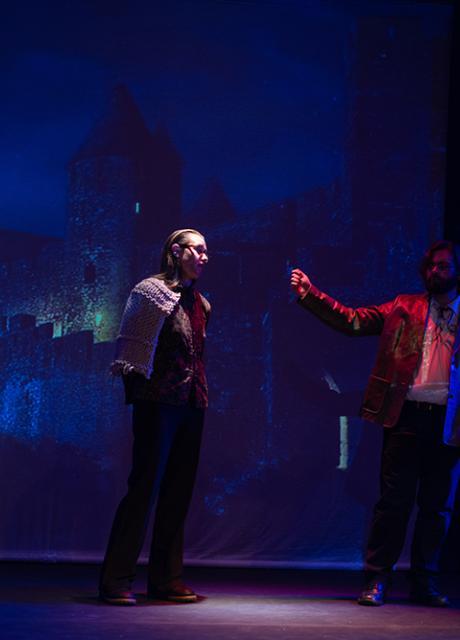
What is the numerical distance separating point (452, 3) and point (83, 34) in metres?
2.32

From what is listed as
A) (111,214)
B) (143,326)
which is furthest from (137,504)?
(111,214)

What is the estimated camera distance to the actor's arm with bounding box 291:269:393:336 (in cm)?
359

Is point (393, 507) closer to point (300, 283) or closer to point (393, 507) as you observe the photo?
point (393, 507)

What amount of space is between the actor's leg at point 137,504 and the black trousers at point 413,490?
928 mm

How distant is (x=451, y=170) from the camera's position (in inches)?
217

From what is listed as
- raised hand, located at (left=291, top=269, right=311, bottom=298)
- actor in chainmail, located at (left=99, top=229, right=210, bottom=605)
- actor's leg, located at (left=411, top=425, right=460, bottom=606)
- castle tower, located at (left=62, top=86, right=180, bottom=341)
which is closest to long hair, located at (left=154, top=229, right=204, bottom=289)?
actor in chainmail, located at (left=99, top=229, right=210, bottom=605)

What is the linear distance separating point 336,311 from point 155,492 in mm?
1036

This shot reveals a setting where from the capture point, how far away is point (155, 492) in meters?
3.32

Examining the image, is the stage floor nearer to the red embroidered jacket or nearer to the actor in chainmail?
the actor in chainmail

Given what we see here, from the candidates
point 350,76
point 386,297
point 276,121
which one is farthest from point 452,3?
point 386,297

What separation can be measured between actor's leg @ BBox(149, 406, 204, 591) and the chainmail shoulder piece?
0.29 meters

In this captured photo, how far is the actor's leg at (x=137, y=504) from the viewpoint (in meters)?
3.23

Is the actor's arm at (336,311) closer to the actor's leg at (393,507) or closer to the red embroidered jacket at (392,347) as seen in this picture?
the red embroidered jacket at (392,347)

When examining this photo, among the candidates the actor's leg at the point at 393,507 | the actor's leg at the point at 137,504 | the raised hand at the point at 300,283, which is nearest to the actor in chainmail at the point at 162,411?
the actor's leg at the point at 137,504
